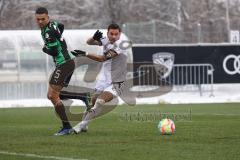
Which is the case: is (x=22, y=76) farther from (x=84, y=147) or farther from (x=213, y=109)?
(x=84, y=147)

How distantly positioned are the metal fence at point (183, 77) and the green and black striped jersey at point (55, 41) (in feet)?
51.2

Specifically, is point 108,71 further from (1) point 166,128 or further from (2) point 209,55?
(2) point 209,55

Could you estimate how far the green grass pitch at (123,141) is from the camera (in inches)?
404

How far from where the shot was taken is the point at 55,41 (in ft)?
44.2

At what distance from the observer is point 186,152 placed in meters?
10.6

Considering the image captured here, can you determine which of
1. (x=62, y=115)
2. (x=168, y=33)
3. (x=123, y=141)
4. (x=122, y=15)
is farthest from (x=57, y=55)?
(x=122, y=15)

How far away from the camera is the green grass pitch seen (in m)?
10.3

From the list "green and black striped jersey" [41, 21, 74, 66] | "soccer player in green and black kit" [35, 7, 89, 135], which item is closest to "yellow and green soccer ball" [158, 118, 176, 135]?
"soccer player in green and black kit" [35, 7, 89, 135]

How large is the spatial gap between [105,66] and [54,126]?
7.40 feet

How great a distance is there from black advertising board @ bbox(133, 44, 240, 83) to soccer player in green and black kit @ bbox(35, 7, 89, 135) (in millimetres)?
16578

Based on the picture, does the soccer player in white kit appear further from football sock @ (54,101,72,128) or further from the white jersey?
football sock @ (54,101,72,128)

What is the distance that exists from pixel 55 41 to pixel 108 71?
125 centimetres

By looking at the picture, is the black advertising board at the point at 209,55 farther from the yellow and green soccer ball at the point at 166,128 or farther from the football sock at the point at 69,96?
the yellow and green soccer ball at the point at 166,128

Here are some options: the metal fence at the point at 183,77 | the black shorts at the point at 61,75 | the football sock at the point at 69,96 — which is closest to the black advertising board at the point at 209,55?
the metal fence at the point at 183,77
